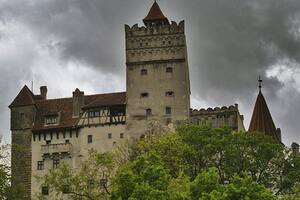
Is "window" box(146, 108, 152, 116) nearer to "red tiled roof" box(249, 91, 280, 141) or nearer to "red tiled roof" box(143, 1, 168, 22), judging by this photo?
"red tiled roof" box(249, 91, 280, 141)

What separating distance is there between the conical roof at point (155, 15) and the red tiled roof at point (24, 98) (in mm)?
Result: 13378

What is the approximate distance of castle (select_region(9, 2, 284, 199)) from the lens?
7969cm

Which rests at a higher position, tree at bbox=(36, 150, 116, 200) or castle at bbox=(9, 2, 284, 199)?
castle at bbox=(9, 2, 284, 199)

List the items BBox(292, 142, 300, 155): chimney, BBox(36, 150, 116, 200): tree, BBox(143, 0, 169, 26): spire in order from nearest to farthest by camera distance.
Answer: BBox(36, 150, 116, 200): tree, BBox(292, 142, 300, 155): chimney, BBox(143, 0, 169, 26): spire

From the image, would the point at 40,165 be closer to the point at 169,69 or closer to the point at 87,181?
the point at 169,69

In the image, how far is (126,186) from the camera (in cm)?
4434

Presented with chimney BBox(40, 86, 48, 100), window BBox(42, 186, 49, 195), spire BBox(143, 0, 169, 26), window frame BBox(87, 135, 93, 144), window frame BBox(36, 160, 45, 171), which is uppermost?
spire BBox(143, 0, 169, 26)

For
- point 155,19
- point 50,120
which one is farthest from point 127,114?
point 155,19

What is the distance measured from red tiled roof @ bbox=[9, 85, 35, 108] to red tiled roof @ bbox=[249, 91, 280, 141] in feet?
70.2

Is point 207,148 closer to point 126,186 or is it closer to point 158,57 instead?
point 158,57

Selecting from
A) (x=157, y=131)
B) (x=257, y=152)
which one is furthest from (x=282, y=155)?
(x=157, y=131)

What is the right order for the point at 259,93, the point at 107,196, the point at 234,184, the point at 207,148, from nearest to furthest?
1. the point at 234,184
2. the point at 107,196
3. the point at 207,148
4. the point at 259,93

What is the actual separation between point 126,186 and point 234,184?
20.0 ft

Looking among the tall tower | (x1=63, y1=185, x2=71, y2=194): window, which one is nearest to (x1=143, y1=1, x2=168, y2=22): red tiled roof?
the tall tower
